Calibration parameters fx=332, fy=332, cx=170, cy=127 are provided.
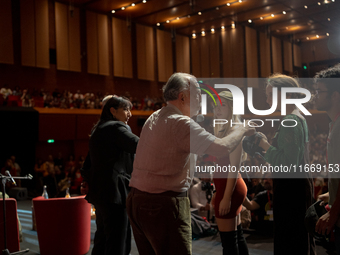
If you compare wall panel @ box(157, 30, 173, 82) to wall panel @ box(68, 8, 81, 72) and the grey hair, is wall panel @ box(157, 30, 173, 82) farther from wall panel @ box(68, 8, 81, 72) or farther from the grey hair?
the grey hair

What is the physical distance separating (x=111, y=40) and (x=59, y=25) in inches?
95.3

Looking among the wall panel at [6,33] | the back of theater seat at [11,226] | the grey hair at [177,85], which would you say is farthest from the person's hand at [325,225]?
the wall panel at [6,33]

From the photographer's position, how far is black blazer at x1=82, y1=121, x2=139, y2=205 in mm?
2236

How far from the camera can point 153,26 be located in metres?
15.9

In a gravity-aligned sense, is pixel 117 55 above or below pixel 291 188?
above

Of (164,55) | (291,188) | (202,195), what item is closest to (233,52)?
(164,55)

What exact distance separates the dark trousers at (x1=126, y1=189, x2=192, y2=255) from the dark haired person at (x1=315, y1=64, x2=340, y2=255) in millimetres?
617

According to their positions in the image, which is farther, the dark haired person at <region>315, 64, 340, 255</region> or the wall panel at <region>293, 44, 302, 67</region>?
the wall panel at <region>293, 44, 302, 67</region>

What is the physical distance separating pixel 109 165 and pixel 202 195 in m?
2.97

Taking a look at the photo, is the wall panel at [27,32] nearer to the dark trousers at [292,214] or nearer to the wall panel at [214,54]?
the wall panel at [214,54]

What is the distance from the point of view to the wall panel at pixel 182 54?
16.7 m

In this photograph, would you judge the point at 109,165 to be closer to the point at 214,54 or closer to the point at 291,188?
the point at 291,188

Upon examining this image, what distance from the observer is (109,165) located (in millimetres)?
2281

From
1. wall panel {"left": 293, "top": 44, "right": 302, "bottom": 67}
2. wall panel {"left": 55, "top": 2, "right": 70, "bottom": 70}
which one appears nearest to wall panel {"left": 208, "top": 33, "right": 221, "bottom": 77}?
wall panel {"left": 293, "top": 44, "right": 302, "bottom": 67}
